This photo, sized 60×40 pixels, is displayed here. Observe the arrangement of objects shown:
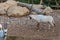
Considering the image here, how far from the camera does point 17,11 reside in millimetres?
5539

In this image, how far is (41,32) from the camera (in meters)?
3.39

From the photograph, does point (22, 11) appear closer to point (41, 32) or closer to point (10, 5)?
point (10, 5)

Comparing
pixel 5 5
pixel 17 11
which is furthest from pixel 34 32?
pixel 5 5

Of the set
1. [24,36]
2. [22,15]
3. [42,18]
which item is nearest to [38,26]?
[42,18]

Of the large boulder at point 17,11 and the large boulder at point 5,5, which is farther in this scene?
the large boulder at point 5,5

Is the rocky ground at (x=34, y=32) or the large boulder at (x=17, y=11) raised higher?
the rocky ground at (x=34, y=32)

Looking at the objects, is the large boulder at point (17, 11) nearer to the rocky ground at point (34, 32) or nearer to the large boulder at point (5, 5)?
the large boulder at point (5, 5)

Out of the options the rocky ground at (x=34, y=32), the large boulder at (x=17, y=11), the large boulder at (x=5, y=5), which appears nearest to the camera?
the rocky ground at (x=34, y=32)

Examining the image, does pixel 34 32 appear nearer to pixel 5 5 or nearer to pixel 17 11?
pixel 17 11

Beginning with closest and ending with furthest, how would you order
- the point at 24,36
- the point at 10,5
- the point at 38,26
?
the point at 24,36 < the point at 38,26 < the point at 10,5

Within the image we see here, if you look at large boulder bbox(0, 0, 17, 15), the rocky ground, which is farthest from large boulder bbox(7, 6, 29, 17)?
the rocky ground

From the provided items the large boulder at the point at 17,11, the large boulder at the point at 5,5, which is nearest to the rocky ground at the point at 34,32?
the large boulder at the point at 17,11

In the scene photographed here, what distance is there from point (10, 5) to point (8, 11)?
33cm

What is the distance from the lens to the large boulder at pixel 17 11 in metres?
5.48
